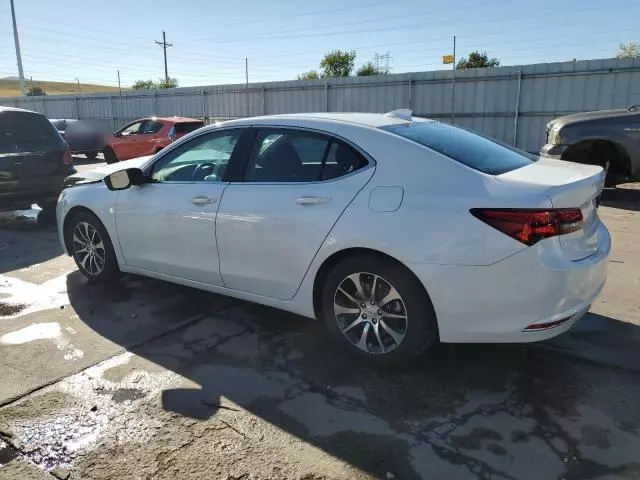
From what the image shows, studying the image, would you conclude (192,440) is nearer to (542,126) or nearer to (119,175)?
(119,175)

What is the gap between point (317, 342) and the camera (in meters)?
3.80

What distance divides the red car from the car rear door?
253 inches

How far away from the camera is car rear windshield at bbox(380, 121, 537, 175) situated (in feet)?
10.6

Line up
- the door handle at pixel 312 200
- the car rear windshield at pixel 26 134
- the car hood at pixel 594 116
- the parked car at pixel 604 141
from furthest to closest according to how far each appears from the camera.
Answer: the car hood at pixel 594 116, the parked car at pixel 604 141, the car rear windshield at pixel 26 134, the door handle at pixel 312 200

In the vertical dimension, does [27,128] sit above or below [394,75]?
below

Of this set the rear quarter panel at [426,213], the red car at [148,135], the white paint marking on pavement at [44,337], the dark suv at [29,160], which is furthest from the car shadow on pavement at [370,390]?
the red car at [148,135]

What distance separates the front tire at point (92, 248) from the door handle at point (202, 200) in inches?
51.9

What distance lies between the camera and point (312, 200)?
11.1 ft

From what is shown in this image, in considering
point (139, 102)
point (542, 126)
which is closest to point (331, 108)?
point (542, 126)

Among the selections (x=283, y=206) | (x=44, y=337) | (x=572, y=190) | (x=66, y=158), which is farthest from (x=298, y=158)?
(x=66, y=158)

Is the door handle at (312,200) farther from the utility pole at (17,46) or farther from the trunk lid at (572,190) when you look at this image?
the utility pole at (17,46)

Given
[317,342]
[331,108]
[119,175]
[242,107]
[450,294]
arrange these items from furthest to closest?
[242,107]
[331,108]
[119,175]
[317,342]
[450,294]

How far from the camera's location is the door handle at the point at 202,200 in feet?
12.8

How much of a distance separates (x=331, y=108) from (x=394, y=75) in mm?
2564
